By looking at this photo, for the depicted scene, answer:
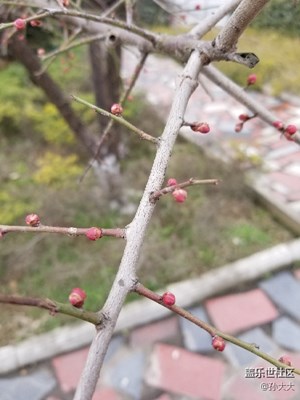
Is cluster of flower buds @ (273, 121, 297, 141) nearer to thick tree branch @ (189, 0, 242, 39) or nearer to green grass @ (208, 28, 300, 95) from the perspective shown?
thick tree branch @ (189, 0, 242, 39)

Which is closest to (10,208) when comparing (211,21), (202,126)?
(211,21)

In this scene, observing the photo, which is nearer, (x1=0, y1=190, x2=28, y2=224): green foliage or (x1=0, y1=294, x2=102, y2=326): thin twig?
(x1=0, y1=294, x2=102, y2=326): thin twig

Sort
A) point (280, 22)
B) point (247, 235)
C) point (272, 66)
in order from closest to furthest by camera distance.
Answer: point (247, 235) → point (272, 66) → point (280, 22)

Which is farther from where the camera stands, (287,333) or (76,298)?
(287,333)

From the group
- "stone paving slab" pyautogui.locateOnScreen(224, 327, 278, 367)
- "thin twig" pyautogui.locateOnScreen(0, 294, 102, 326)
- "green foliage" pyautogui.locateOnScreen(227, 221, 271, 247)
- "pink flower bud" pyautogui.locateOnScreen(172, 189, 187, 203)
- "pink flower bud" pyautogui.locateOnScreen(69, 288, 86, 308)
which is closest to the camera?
"thin twig" pyautogui.locateOnScreen(0, 294, 102, 326)

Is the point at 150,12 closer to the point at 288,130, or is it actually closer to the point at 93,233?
the point at 288,130

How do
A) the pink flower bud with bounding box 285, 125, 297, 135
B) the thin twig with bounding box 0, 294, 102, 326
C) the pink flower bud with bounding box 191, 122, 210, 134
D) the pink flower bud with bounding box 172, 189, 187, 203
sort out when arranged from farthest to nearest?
1. the pink flower bud with bounding box 285, 125, 297, 135
2. the pink flower bud with bounding box 191, 122, 210, 134
3. the pink flower bud with bounding box 172, 189, 187, 203
4. the thin twig with bounding box 0, 294, 102, 326

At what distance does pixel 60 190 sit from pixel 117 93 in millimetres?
956

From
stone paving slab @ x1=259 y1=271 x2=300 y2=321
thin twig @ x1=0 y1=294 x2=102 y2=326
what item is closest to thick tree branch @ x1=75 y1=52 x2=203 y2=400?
thin twig @ x1=0 y1=294 x2=102 y2=326

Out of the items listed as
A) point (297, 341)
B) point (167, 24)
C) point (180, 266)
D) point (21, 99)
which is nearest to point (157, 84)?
point (21, 99)

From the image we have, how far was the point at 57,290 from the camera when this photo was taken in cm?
274

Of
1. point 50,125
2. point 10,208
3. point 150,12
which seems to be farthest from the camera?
point 150,12

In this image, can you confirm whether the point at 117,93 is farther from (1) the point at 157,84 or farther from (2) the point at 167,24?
(2) the point at 167,24

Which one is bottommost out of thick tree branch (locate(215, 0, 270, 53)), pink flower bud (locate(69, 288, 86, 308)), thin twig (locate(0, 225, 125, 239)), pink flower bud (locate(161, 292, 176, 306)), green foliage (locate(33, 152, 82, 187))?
pink flower bud (locate(69, 288, 86, 308))
